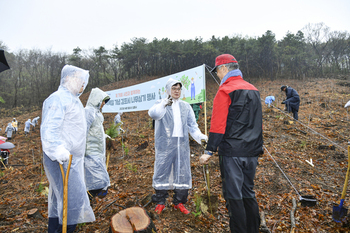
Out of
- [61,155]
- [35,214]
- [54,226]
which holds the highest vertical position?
[61,155]

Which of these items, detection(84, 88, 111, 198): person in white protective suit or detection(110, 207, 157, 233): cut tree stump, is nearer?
detection(110, 207, 157, 233): cut tree stump

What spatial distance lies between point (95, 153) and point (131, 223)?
1931mm

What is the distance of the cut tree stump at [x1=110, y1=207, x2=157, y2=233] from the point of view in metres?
1.75

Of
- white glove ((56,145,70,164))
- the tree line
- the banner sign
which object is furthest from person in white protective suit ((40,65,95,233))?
the tree line

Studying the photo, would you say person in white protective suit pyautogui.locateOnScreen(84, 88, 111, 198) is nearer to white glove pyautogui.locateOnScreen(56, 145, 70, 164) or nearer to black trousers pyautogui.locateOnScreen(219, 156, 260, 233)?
white glove pyautogui.locateOnScreen(56, 145, 70, 164)

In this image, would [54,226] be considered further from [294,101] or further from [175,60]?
[175,60]

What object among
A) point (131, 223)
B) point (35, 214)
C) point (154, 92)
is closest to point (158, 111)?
point (131, 223)

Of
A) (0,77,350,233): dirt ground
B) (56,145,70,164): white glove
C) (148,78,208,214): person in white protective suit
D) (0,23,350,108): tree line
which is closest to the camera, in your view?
(56,145,70,164): white glove

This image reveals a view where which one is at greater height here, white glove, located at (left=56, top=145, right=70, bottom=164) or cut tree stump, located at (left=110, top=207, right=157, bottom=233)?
white glove, located at (left=56, top=145, right=70, bottom=164)

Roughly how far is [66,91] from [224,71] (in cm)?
186

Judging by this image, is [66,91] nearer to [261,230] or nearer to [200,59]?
[261,230]

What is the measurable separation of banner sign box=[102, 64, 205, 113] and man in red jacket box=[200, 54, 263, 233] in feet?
8.79

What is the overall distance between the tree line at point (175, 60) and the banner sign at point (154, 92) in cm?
1748

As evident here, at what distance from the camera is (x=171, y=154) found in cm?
277
